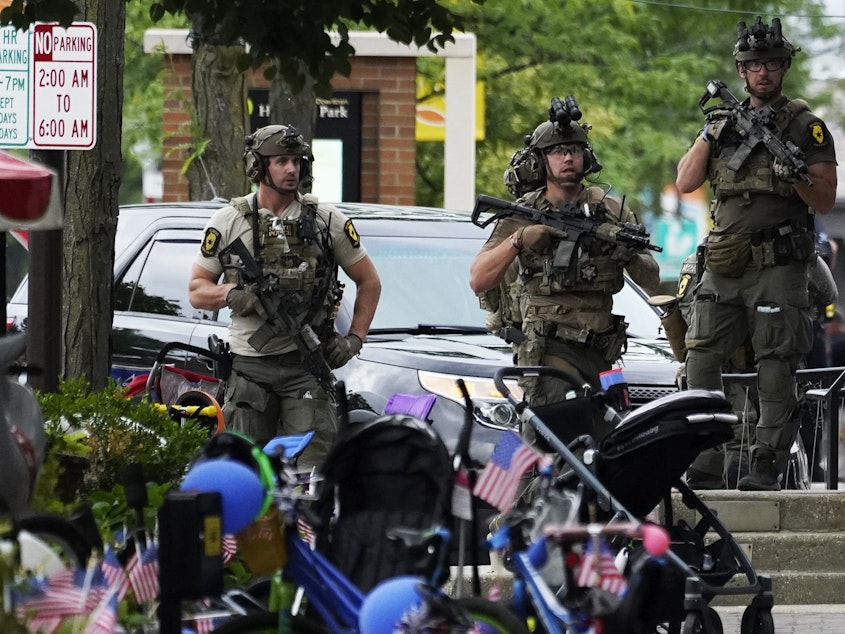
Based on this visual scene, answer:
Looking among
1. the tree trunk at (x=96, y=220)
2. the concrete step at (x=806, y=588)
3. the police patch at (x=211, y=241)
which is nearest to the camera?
the concrete step at (x=806, y=588)

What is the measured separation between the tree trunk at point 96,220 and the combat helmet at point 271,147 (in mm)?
1044

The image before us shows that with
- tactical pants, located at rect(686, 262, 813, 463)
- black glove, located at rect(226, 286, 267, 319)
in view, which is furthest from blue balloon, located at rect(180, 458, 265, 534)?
tactical pants, located at rect(686, 262, 813, 463)

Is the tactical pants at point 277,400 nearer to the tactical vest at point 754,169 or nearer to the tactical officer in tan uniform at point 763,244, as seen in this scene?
the tactical officer in tan uniform at point 763,244

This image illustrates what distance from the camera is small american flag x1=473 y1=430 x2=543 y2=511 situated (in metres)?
5.85

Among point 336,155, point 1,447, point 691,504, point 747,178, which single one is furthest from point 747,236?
point 336,155

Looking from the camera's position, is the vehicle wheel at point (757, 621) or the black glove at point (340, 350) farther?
the black glove at point (340, 350)

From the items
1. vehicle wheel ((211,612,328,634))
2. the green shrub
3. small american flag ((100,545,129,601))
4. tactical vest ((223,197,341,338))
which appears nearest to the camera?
vehicle wheel ((211,612,328,634))

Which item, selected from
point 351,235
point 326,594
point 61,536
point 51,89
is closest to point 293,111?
point 51,89

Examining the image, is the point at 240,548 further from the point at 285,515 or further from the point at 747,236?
the point at 747,236

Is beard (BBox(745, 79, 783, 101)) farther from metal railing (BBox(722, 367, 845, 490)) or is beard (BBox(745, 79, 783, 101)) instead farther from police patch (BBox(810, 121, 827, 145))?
metal railing (BBox(722, 367, 845, 490))

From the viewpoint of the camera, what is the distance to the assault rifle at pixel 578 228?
323 inches

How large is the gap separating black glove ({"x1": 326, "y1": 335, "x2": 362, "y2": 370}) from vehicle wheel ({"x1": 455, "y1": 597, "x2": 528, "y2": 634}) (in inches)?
142

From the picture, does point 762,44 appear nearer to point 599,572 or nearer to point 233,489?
point 599,572

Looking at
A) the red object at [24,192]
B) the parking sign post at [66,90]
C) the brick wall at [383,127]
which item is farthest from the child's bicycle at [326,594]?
the brick wall at [383,127]
